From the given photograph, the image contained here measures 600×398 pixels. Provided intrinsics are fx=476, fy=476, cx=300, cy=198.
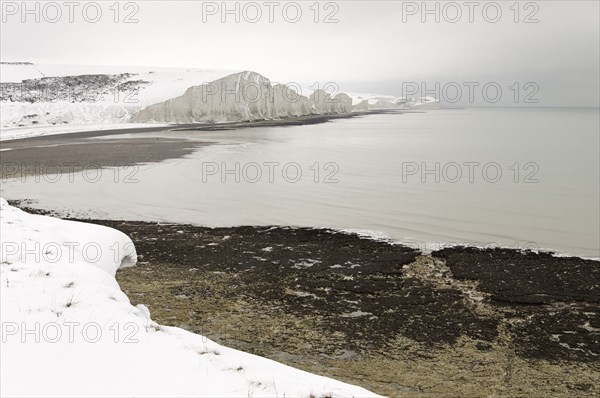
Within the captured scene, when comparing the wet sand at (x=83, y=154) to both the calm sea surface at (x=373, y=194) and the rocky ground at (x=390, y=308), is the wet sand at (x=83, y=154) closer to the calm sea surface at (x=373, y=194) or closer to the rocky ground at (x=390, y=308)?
the calm sea surface at (x=373, y=194)

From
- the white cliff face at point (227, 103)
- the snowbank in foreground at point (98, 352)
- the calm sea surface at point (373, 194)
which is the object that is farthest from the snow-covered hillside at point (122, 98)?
the snowbank in foreground at point (98, 352)

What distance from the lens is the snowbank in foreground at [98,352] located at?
491cm

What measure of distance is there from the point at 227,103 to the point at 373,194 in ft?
234

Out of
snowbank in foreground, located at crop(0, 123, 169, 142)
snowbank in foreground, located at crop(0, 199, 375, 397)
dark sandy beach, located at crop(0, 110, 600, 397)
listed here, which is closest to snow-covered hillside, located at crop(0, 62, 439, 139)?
snowbank in foreground, located at crop(0, 123, 169, 142)

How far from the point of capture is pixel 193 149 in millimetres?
42062

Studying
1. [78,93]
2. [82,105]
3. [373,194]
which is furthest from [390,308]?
[78,93]

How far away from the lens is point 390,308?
404 inches

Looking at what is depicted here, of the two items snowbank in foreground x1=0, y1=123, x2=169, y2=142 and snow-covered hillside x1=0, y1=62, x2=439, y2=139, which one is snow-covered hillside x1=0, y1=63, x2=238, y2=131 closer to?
snow-covered hillside x1=0, y1=62, x2=439, y2=139

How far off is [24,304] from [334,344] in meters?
5.05

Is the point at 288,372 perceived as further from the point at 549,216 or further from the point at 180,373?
the point at 549,216

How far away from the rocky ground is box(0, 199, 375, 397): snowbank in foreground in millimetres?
2398

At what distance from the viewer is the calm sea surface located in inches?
669

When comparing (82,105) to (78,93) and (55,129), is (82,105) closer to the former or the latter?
(78,93)

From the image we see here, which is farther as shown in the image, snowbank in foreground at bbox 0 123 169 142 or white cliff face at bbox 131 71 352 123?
white cliff face at bbox 131 71 352 123
